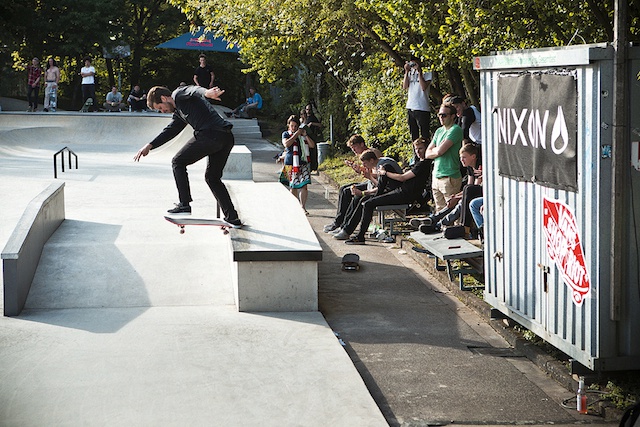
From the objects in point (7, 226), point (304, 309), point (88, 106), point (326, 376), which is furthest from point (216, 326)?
point (88, 106)

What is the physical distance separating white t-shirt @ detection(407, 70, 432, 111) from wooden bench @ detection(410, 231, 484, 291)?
5216 millimetres

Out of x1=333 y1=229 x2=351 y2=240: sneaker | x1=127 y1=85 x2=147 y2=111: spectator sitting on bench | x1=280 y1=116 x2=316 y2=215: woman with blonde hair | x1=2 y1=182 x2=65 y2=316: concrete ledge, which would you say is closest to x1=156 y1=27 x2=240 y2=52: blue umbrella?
x1=127 y1=85 x2=147 y2=111: spectator sitting on bench

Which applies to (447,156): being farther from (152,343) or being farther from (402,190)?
(152,343)

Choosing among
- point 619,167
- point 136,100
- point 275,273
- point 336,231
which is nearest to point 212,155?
point 275,273

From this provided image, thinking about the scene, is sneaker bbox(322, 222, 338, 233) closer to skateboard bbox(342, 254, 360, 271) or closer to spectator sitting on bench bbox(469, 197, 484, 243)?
skateboard bbox(342, 254, 360, 271)

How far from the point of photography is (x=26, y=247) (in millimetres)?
8133

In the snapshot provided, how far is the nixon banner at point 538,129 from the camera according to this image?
18.8 ft

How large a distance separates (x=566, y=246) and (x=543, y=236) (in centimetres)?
36

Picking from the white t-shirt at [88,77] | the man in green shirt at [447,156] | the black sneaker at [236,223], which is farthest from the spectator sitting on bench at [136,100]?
the black sneaker at [236,223]

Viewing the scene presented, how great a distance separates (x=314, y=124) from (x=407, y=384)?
1575 cm

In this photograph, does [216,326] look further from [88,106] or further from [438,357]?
[88,106]

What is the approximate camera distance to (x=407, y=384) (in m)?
6.14

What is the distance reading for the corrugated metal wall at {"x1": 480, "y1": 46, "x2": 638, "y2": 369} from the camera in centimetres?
547

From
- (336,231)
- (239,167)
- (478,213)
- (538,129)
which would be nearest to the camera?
(538,129)
